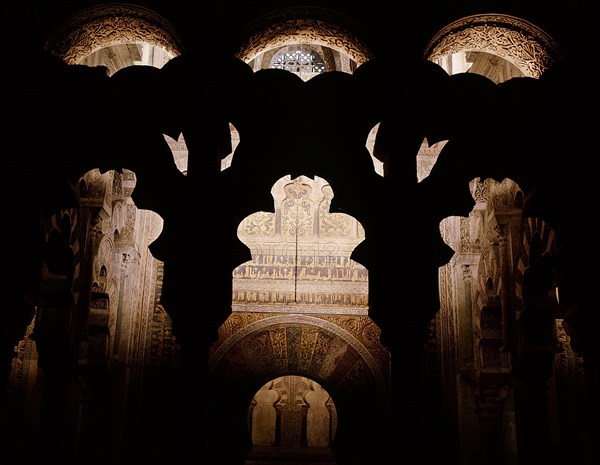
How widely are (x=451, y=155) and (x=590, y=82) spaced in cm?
93

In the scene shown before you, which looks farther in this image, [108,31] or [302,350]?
[302,350]

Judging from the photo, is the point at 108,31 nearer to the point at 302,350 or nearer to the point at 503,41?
the point at 503,41

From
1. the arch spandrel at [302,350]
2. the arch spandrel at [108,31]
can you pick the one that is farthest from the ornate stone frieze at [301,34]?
the arch spandrel at [302,350]

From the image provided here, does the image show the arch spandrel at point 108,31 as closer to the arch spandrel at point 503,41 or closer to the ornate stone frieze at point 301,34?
the ornate stone frieze at point 301,34

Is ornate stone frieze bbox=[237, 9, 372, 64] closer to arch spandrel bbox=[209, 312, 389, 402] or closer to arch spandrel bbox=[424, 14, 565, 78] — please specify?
arch spandrel bbox=[424, 14, 565, 78]

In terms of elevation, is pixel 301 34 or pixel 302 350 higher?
pixel 301 34

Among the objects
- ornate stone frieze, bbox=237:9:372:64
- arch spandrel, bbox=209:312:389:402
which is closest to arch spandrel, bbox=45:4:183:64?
ornate stone frieze, bbox=237:9:372:64

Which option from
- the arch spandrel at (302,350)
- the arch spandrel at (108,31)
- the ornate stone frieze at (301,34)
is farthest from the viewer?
the arch spandrel at (302,350)

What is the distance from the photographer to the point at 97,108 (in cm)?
454

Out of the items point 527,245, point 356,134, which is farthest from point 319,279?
point 356,134

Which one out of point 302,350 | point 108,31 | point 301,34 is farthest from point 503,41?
point 302,350

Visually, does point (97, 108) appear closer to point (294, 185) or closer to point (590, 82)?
point (590, 82)

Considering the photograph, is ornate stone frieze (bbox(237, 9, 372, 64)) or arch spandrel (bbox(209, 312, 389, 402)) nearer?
ornate stone frieze (bbox(237, 9, 372, 64))

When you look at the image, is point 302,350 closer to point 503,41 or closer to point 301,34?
point 301,34
